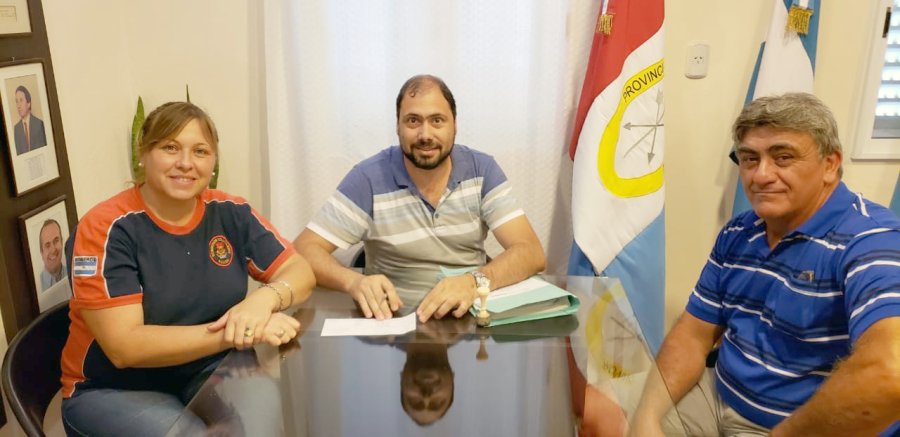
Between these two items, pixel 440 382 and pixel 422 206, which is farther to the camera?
pixel 422 206

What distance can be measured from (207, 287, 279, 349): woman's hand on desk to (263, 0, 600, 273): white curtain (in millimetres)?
1072

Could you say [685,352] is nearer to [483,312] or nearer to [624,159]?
[483,312]

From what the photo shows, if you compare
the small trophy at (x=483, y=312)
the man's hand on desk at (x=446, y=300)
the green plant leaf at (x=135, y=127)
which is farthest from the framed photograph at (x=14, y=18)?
the small trophy at (x=483, y=312)

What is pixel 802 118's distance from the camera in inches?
62.4

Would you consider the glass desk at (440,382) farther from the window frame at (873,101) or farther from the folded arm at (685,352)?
the window frame at (873,101)

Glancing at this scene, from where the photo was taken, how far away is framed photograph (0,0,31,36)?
6.14 ft

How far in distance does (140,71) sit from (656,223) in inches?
79.0

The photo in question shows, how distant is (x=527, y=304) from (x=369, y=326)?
1.27 feet

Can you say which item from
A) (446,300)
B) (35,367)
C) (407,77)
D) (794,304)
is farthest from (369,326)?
(407,77)

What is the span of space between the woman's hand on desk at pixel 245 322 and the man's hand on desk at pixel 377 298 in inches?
8.9

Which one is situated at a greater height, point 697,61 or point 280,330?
point 697,61

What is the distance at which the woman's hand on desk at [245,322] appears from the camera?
5.16ft

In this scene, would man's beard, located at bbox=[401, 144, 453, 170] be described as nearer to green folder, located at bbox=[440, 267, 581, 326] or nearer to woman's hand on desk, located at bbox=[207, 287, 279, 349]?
green folder, located at bbox=[440, 267, 581, 326]

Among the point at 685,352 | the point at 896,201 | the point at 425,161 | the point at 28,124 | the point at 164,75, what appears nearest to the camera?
the point at 685,352
